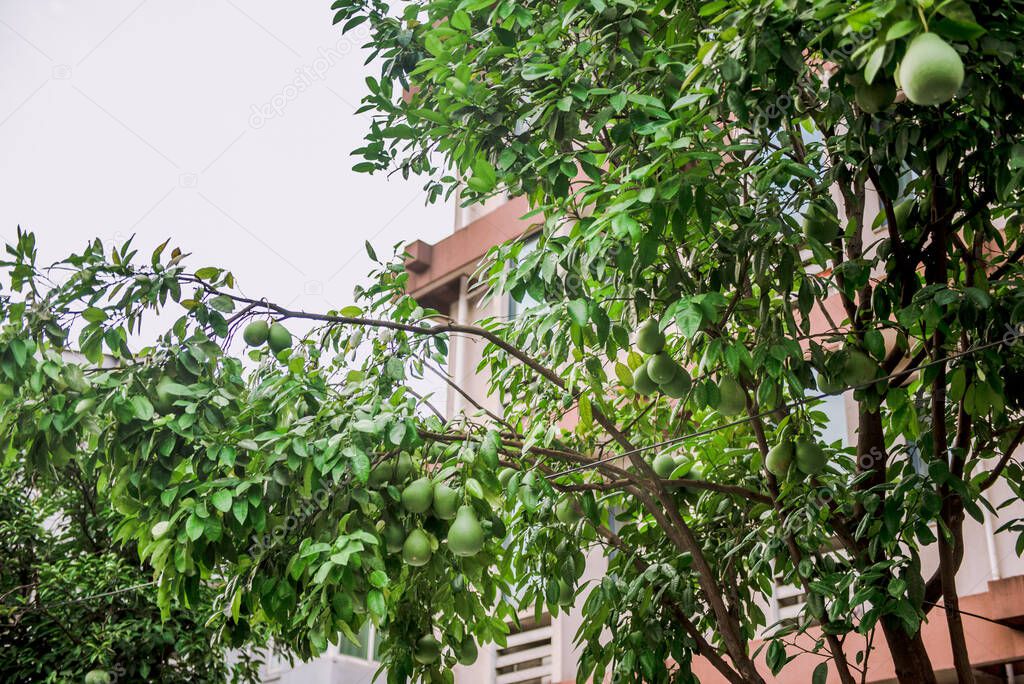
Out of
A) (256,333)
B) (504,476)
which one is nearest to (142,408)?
(256,333)

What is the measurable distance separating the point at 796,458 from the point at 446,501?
4.91ft

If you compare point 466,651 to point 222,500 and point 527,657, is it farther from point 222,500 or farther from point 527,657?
point 527,657

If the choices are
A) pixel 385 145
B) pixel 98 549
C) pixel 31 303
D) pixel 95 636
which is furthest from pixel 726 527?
pixel 98 549

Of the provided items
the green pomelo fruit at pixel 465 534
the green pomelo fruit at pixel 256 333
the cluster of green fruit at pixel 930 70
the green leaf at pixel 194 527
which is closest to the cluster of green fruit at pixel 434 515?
the green pomelo fruit at pixel 465 534

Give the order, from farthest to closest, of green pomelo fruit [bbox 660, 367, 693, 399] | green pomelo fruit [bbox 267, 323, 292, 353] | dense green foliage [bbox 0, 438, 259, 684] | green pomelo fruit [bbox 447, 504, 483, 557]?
1. dense green foliage [bbox 0, 438, 259, 684]
2. green pomelo fruit [bbox 267, 323, 292, 353]
3. green pomelo fruit [bbox 660, 367, 693, 399]
4. green pomelo fruit [bbox 447, 504, 483, 557]

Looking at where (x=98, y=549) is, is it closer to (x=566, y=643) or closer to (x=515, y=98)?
(x=566, y=643)

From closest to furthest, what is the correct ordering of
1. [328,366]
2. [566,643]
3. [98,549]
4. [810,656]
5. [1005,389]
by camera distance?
[1005,389] < [328,366] < [810,656] < [566,643] < [98,549]

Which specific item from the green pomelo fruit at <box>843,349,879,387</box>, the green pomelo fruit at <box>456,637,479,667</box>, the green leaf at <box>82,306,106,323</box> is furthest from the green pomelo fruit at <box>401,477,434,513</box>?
the green pomelo fruit at <box>843,349,879,387</box>

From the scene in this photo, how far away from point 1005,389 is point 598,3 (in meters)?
2.22

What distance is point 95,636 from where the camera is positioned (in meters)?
9.00

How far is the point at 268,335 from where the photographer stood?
467 centimetres

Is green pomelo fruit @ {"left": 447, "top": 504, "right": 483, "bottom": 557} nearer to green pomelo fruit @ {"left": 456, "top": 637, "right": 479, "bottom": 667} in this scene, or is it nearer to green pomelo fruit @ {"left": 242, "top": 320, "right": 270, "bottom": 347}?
green pomelo fruit @ {"left": 242, "top": 320, "right": 270, "bottom": 347}

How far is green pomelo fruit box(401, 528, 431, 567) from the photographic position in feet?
13.5

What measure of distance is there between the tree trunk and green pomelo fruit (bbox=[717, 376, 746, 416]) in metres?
1.11
